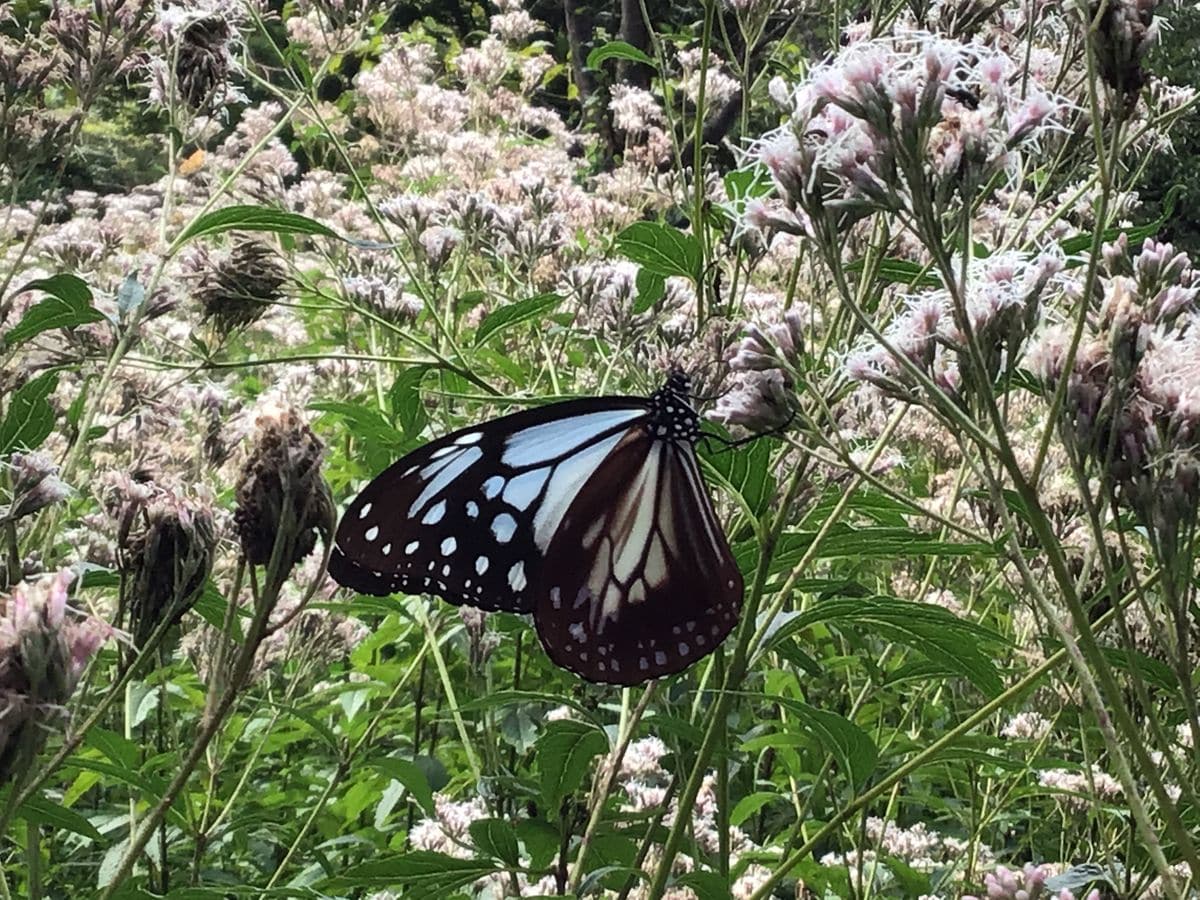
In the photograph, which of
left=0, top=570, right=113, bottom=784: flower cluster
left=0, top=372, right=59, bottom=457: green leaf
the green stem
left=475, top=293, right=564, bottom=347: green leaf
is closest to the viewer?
left=0, top=570, right=113, bottom=784: flower cluster

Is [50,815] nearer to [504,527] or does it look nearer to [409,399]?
[504,527]

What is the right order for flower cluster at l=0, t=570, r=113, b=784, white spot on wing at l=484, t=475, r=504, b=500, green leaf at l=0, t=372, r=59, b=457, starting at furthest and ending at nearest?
white spot on wing at l=484, t=475, r=504, b=500, green leaf at l=0, t=372, r=59, b=457, flower cluster at l=0, t=570, r=113, b=784

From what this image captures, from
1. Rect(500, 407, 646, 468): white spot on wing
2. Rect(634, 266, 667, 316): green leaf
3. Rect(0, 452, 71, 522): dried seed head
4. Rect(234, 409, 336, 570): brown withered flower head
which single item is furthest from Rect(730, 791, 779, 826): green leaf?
Rect(0, 452, 71, 522): dried seed head

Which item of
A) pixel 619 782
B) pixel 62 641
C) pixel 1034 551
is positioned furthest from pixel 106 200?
pixel 62 641

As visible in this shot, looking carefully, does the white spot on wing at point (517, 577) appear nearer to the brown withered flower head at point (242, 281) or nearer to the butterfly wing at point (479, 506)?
the butterfly wing at point (479, 506)

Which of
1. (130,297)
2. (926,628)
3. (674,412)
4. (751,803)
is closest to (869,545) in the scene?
(926,628)

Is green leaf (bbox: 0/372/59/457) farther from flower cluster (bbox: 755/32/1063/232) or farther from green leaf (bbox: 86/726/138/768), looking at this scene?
flower cluster (bbox: 755/32/1063/232)

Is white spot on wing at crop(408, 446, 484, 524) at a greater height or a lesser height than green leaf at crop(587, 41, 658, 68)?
lesser
